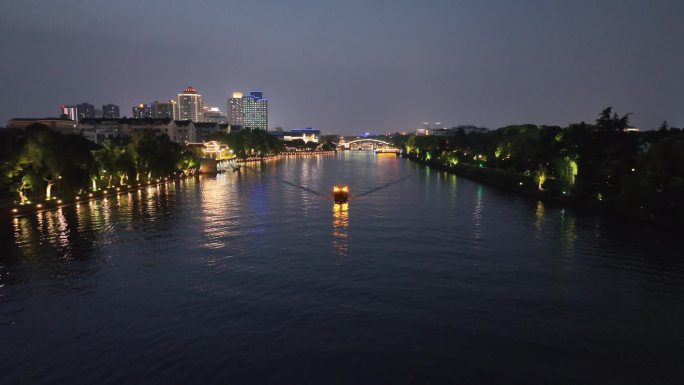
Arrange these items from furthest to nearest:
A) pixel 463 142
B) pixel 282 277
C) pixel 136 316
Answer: pixel 463 142 < pixel 282 277 < pixel 136 316

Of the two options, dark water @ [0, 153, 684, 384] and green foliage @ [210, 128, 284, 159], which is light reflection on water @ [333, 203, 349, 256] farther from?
green foliage @ [210, 128, 284, 159]

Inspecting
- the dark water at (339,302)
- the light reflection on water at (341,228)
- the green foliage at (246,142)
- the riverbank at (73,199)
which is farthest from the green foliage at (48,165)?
the green foliage at (246,142)

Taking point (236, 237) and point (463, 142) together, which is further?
point (463, 142)

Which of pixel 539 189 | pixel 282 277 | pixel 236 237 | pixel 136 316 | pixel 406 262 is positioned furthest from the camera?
pixel 539 189

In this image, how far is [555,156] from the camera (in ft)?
184

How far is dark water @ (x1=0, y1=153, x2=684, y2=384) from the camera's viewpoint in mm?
14172

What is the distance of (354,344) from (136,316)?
8959 mm

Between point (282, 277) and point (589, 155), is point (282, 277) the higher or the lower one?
the lower one

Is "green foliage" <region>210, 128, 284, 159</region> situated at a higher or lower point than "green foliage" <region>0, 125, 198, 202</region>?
higher

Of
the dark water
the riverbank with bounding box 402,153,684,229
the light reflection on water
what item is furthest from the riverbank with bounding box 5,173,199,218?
the riverbank with bounding box 402,153,684,229

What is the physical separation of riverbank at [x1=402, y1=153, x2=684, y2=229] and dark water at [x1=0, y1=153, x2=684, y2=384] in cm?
161

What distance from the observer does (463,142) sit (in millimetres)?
121312

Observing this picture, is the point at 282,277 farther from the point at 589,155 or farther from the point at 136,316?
the point at 589,155

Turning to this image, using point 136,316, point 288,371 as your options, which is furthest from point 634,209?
point 136,316
